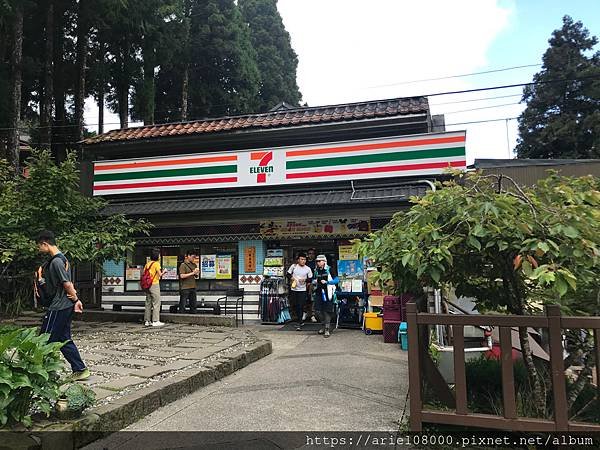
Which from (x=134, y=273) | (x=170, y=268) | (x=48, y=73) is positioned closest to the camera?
(x=170, y=268)

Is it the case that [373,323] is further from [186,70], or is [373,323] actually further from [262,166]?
[186,70]

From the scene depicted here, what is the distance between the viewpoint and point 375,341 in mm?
8844

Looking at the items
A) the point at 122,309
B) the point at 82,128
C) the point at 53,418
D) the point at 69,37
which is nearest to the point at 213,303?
the point at 122,309

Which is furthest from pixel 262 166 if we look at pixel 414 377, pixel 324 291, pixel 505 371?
pixel 505 371

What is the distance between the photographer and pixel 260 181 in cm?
1140

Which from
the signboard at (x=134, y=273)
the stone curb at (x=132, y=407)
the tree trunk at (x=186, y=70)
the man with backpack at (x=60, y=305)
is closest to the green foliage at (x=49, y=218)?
the signboard at (x=134, y=273)

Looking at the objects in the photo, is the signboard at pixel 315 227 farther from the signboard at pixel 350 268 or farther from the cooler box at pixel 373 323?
the cooler box at pixel 373 323

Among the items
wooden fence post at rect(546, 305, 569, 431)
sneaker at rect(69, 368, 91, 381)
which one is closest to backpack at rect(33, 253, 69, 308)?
sneaker at rect(69, 368, 91, 381)

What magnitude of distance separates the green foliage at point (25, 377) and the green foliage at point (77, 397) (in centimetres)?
11

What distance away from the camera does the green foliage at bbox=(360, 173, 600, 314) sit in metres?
3.38

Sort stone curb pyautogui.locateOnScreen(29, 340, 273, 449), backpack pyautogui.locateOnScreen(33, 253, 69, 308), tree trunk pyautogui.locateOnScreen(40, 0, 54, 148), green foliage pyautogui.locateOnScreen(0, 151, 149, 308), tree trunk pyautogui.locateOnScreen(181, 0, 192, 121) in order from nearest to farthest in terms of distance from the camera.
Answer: stone curb pyautogui.locateOnScreen(29, 340, 273, 449) → backpack pyautogui.locateOnScreen(33, 253, 69, 308) → green foliage pyautogui.locateOnScreen(0, 151, 149, 308) → tree trunk pyautogui.locateOnScreen(40, 0, 54, 148) → tree trunk pyautogui.locateOnScreen(181, 0, 192, 121)

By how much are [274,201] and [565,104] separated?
31584 mm

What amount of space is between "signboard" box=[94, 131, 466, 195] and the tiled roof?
0.86 meters

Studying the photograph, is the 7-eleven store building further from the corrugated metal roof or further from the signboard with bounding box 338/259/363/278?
the signboard with bounding box 338/259/363/278
